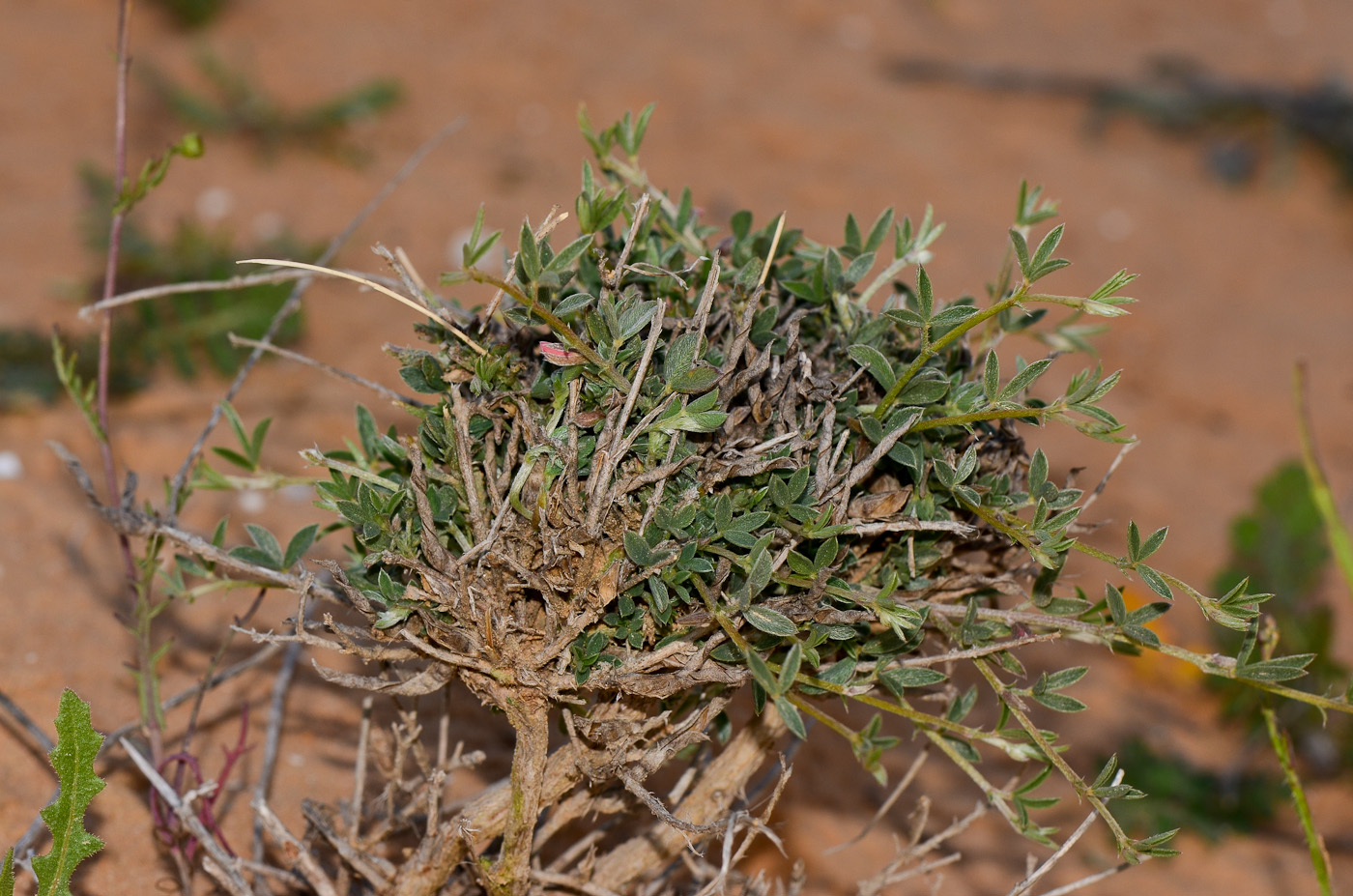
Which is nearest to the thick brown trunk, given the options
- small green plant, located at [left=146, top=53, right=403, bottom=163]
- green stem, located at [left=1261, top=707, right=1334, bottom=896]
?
green stem, located at [left=1261, top=707, right=1334, bottom=896]

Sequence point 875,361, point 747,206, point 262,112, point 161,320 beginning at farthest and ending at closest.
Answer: point 747,206
point 262,112
point 161,320
point 875,361

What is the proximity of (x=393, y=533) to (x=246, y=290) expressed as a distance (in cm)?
230

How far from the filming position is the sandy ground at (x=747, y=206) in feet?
6.39

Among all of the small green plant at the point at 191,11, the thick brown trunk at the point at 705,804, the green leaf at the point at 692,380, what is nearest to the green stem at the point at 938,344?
the green leaf at the point at 692,380

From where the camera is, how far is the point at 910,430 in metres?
1.15

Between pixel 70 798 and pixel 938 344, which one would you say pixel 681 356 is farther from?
pixel 70 798

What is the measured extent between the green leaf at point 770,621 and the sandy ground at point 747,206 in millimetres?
928

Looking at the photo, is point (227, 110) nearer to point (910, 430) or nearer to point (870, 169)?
point (870, 169)

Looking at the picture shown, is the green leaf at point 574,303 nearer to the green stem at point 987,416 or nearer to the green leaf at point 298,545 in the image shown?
the green stem at point 987,416

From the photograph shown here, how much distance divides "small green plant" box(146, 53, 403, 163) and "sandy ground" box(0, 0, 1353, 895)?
93mm

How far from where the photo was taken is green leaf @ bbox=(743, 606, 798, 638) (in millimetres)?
1043

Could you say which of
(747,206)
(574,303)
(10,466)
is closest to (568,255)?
(574,303)

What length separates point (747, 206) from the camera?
4125 millimetres

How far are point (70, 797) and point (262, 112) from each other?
3.35 meters
